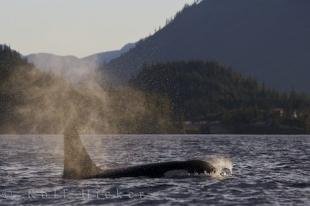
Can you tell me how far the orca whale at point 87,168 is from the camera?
42.4m

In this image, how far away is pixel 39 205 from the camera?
3138 centimetres

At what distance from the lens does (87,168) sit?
4303cm

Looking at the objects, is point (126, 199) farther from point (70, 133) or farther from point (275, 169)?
point (275, 169)

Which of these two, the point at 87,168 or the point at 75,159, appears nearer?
the point at 75,159

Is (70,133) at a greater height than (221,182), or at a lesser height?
greater

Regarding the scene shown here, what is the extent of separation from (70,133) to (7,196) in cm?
900

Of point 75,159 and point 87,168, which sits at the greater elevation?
point 75,159

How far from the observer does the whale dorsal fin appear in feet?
139

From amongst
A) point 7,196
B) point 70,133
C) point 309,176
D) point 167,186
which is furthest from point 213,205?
point 309,176

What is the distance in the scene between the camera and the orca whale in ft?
139

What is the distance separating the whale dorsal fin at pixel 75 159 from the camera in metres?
42.3

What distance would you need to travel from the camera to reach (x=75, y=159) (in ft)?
139

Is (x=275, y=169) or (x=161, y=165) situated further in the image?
(x=275, y=169)

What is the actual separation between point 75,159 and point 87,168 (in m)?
1.23
